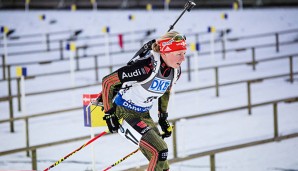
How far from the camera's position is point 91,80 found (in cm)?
1955

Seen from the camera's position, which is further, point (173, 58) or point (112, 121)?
point (112, 121)

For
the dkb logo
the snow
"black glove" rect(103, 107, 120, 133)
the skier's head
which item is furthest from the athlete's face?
the snow

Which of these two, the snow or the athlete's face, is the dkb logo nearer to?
the athlete's face

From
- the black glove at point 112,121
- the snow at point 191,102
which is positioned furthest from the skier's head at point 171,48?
the snow at point 191,102

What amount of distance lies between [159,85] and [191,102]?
8.93 meters

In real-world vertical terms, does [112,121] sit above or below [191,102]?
above

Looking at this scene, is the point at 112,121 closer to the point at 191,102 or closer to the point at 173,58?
the point at 173,58

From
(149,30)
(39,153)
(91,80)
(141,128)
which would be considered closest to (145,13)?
(149,30)

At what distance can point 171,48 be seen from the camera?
23.3ft

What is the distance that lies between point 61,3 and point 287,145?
2219cm

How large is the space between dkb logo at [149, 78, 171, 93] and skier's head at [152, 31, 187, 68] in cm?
18

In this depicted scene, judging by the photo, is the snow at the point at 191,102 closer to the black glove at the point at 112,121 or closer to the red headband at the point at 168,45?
the black glove at the point at 112,121

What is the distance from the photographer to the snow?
1126 cm

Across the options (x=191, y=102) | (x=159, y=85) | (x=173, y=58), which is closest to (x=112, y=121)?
(x=159, y=85)
